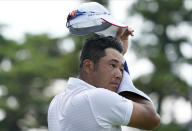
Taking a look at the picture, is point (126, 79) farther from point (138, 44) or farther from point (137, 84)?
point (138, 44)

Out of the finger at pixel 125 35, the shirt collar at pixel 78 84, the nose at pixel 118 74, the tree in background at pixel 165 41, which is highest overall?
the finger at pixel 125 35

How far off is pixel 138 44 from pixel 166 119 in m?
3.94

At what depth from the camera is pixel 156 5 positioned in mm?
30344

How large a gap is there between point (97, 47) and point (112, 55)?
5.1 inches

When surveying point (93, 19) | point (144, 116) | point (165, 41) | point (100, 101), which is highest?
point (93, 19)

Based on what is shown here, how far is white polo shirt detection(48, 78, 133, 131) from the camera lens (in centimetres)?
383

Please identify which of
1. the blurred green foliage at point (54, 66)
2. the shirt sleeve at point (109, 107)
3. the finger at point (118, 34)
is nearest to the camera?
the shirt sleeve at point (109, 107)

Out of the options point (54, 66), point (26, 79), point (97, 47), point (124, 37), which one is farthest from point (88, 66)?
point (26, 79)

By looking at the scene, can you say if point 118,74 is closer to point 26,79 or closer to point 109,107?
point 109,107

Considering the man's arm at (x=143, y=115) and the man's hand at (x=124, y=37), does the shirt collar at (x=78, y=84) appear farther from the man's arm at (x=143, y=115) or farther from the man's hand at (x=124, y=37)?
the man's hand at (x=124, y=37)

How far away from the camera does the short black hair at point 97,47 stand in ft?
13.4

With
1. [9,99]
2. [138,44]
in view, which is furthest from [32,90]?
[138,44]

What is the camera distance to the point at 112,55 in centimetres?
404

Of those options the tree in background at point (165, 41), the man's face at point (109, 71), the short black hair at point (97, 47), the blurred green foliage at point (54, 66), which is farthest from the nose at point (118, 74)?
the tree in background at point (165, 41)
